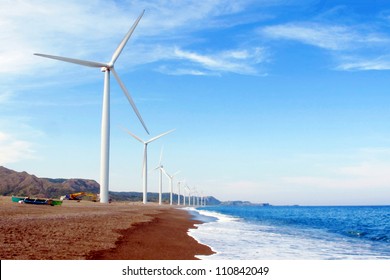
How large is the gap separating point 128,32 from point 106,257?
51.8m

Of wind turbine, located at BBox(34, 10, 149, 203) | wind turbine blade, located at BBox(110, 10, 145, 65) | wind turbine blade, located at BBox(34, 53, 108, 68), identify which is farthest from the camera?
wind turbine blade, located at BBox(110, 10, 145, 65)

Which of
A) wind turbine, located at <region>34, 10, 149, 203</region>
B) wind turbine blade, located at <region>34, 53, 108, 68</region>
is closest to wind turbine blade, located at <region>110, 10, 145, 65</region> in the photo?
wind turbine, located at <region>34, 10, 149, 203</region>

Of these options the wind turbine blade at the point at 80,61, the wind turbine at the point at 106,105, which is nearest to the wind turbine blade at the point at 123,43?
the wind turbine at the point at 106,105

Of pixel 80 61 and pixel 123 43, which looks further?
pixel 123 43

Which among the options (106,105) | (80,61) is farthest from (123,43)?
(106,105)

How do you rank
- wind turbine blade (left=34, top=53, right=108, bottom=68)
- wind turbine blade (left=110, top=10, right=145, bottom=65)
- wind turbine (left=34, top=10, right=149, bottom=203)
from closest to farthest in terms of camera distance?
wind turbine blade (left=34, top=53, right=108, bottom=68) → wind turbine (left=34, top=10, right=149, bottom=203) → wind turbine blade (left=110, top=10, right=145, bottom=65)

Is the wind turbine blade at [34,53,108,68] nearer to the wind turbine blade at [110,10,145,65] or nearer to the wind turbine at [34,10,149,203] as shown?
the wind turbine at [34,10,149,203]

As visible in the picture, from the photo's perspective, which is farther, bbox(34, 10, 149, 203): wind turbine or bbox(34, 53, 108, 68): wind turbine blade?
bbox(34, 10, 149, 203): wind turbine

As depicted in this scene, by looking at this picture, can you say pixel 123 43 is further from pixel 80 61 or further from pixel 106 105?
pixel 106 105

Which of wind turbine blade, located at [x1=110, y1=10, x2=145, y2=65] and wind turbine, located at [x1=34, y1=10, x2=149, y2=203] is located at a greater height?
wind turbine blade, located at [x1=110, y1=10, x2=145, y2=65]

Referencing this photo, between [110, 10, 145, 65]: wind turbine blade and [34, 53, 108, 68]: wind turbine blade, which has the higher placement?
[110, 10, 145, 65]: wind turbine blade
